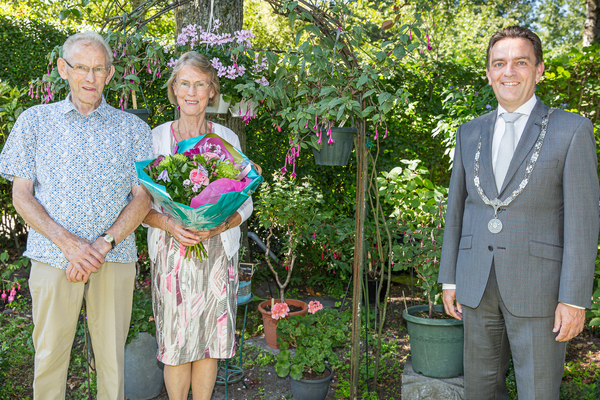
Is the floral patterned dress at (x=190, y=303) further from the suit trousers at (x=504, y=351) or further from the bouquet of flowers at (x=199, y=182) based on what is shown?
the suit trousers at (x=504, y=351)

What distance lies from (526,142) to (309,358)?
167 cm

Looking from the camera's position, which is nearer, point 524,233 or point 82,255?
point 524,233

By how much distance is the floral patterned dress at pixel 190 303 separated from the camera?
6.63 ft

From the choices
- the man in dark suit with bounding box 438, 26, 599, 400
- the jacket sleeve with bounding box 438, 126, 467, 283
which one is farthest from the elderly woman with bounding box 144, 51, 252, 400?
the man in dark suit with bounding box 438, 26, 599, 400

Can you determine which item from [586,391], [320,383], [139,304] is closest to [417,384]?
[320,383]

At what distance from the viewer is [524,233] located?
1.63 m

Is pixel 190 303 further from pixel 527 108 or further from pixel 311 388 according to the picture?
pixel 527 108

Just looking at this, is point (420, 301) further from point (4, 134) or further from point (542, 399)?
point (4, 134)

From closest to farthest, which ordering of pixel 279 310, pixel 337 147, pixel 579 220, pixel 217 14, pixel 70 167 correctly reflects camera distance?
pixel 579 220, pixel 70 167, pixel 337 147, pixel 279 310, pixel 217 14

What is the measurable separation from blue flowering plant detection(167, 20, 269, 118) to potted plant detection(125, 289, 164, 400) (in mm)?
1389

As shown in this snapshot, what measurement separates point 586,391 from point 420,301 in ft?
6.85

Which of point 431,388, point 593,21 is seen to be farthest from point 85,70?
point 593,21

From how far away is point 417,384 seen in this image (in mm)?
2578

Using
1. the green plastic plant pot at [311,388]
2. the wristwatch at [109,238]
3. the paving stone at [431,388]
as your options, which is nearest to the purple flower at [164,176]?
the wristwatch at [109,238]
